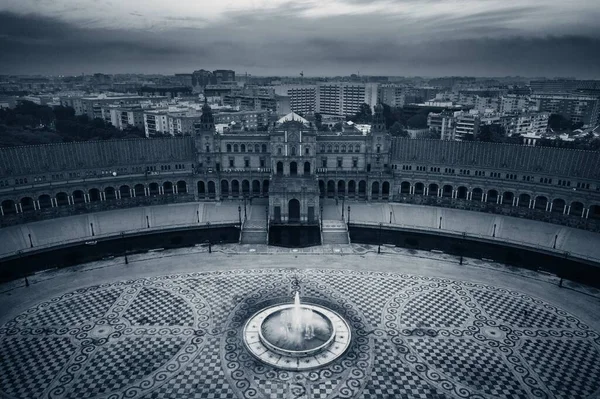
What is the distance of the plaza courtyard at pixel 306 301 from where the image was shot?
33.4 metres

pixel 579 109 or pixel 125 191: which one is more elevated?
pixel 579 109

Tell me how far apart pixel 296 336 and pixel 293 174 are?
4528 centimetres

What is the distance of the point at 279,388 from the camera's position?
32.8 meters

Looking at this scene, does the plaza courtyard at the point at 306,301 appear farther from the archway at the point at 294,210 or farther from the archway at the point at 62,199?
the archway at the point at 62,199

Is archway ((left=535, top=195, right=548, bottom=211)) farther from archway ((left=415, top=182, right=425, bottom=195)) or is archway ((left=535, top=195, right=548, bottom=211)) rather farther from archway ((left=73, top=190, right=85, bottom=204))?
archway ((left=73, top=190, right=85, bottom=204))

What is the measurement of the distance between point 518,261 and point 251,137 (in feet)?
170

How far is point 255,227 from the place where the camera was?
6694 cm

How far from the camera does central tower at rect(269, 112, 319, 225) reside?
70.3 metres

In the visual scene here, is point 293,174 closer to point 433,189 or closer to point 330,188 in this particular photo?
point 330,188

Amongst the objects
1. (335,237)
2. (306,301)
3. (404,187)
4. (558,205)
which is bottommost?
(306,301)

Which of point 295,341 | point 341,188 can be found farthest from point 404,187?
point 295,341

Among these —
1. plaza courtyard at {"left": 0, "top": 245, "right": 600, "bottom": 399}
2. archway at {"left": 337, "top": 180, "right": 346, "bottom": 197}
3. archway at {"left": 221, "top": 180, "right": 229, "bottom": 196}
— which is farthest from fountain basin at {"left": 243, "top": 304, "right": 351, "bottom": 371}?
archway at {"left": 221, "top": 180, "right": 229, "bottom": 196}

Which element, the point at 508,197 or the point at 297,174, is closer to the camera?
the point at 508,197

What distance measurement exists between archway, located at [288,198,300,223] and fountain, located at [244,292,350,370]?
2807 cm
